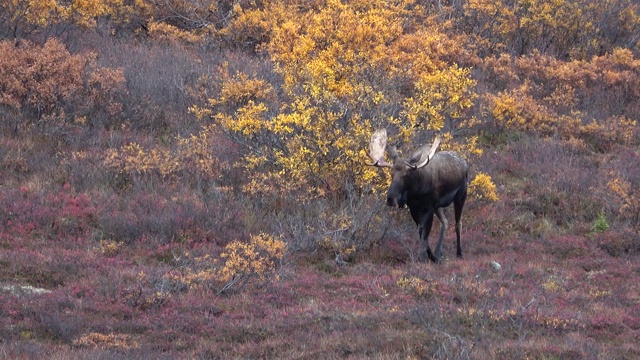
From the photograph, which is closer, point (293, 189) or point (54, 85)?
point (293, 189)

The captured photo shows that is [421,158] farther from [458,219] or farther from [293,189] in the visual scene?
[293,189]

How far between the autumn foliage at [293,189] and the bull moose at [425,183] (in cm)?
57

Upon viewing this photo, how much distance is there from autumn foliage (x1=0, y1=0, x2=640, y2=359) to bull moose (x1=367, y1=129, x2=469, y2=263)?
1.87ft

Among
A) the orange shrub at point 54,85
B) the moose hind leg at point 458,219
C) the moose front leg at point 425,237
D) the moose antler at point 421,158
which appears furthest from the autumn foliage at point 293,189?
the moose antler at point 421,158

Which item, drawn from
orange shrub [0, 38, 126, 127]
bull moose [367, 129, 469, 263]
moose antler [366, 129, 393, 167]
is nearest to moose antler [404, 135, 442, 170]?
bull moose [367, 129, 469, 263]

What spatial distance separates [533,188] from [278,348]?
9304 mm

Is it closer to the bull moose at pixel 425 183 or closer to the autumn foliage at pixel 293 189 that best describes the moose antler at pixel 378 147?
the bull moose at pixel 425 183

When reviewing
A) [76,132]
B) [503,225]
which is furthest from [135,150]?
[503,225]

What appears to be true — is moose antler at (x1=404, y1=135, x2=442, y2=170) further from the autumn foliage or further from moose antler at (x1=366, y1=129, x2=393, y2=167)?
the autumn foliage

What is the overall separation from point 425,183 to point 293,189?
8.87 ft

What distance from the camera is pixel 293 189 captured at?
14859mm

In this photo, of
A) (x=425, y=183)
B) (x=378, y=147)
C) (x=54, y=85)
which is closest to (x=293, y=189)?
(x=378, y=147)

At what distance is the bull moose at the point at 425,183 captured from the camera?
494 inches

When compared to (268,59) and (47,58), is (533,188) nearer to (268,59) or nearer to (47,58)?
(268,59)
